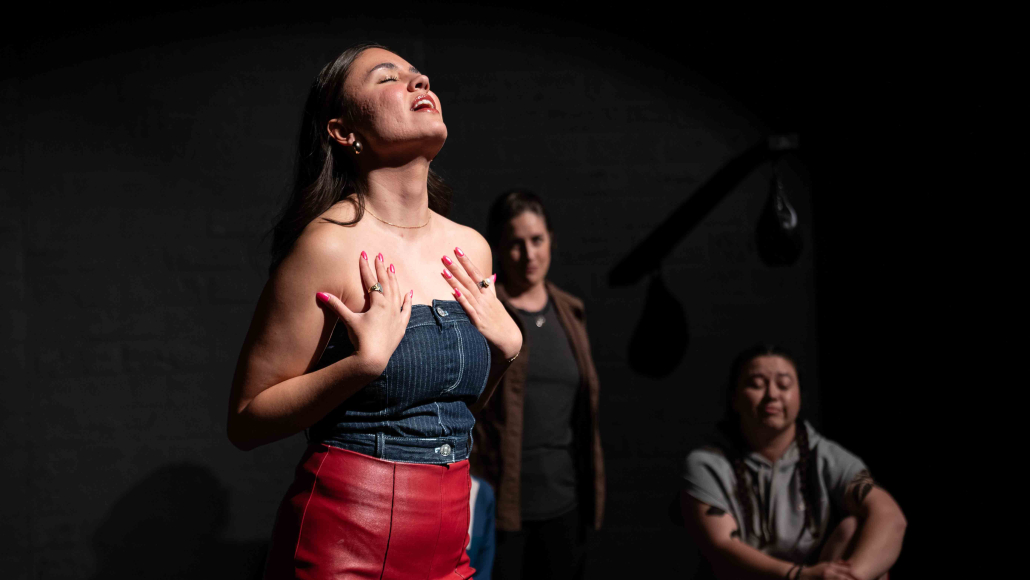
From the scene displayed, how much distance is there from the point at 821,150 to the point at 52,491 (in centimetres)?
344

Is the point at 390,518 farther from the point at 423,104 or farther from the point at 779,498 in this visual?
the point at 779,498

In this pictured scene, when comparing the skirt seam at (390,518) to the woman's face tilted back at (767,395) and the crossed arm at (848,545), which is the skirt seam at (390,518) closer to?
the crossed arm at (848,545)

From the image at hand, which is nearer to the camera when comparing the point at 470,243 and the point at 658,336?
the point at 470,243

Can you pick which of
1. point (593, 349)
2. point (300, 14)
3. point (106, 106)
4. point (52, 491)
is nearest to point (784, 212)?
point (593, 349)

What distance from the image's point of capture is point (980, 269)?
100.0 inches

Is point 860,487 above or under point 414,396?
under

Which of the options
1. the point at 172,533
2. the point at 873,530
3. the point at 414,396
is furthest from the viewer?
the point at 172,533

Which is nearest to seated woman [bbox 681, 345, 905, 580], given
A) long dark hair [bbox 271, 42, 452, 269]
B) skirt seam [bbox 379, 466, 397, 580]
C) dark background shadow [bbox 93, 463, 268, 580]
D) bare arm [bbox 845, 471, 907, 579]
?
bare arm [bbox 845, 471, 907, 579]

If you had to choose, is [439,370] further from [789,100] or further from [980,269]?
[789,100]

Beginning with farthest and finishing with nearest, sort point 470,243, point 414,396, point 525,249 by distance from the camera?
point 525,249, point 470,243, point 414,396

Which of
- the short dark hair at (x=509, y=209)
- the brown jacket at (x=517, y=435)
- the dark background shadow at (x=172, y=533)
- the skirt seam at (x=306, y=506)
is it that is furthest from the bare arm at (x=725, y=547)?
the dark background shadow at (x=172, y=533)

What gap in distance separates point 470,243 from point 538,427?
53.3 inches

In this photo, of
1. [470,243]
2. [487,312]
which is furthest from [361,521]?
[470,243]

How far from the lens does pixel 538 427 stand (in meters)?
2.62
